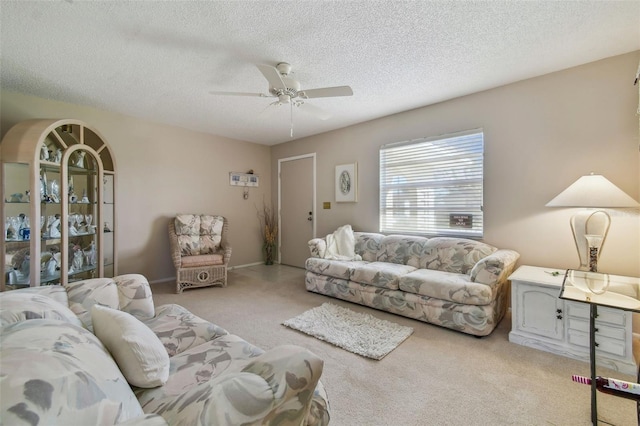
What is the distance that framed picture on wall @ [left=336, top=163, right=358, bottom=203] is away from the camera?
4336 mm

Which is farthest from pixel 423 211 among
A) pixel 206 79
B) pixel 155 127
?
pixel 155 127

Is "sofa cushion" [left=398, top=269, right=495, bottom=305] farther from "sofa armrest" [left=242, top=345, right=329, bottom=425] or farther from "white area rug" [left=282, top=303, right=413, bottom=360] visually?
"sofa armrest" [left=242, top=345, right=329, bottom=425]

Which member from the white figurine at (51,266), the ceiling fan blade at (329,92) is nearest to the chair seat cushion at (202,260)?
the white figurine at (51,266)

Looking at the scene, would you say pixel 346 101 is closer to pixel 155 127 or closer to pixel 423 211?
pixel 423 211

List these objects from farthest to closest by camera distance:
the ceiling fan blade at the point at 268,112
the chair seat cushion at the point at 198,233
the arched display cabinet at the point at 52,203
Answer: the chair seat cushion at the point at 198,233, the ceiling fan blade at the point at 268,112, the arched display cabinet at the point at 52,203

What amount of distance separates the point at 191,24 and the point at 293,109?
174 centimetres

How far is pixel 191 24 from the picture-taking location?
77.0 inches

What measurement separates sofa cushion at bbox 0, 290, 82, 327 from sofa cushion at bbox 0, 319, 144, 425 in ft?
1.02

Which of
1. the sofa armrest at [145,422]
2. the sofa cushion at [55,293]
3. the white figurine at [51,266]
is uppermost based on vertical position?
the sofa cushion at [55,293]

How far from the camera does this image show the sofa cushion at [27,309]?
3.27 feet

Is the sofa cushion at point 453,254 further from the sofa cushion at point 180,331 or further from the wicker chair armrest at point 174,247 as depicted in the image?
the wicker chair armrest at point 174,247

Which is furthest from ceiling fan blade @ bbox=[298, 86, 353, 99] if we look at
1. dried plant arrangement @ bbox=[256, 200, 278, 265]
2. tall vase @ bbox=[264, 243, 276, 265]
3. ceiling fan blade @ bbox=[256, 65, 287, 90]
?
tall vase @ bbox=[264, 243, 276, 265]

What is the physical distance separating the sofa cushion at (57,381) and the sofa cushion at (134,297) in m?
0.94

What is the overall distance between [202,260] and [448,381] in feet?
11.0
